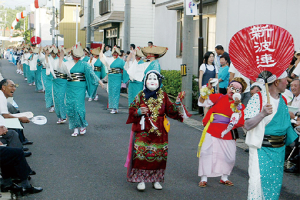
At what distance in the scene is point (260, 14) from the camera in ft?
43.7

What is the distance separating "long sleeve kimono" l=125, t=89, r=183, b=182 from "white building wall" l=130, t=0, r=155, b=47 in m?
20.3

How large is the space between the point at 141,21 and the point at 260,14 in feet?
43.9

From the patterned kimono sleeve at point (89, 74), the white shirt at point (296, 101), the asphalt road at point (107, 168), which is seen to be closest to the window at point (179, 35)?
the asphalt road at point (107, 168)

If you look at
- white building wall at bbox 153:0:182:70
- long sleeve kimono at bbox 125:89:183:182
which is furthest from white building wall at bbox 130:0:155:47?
long sleeve kimono at bbox 125:89:183:182

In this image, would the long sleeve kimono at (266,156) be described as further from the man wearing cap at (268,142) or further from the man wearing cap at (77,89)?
the man wearing cap at (77,89)

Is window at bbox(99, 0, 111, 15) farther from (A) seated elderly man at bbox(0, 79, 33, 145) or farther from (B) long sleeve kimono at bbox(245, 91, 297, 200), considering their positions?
(B) long sleeve kimono at bbox(245, 91, 297, 200)

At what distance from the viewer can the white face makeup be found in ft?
19.7

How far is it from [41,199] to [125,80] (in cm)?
870

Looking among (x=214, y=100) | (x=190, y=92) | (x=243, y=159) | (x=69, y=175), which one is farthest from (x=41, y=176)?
(x=190, y=92)

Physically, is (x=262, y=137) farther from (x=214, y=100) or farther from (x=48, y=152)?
(x=48, y=152)

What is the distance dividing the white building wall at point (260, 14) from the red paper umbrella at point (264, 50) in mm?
9303

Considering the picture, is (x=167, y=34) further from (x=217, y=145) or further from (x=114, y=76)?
(x=217, y=145)

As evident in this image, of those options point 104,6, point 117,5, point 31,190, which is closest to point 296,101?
point 31,190

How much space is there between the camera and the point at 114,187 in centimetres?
612
